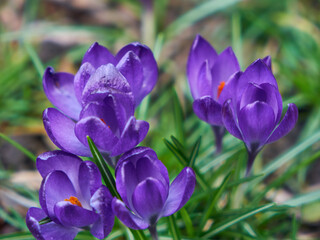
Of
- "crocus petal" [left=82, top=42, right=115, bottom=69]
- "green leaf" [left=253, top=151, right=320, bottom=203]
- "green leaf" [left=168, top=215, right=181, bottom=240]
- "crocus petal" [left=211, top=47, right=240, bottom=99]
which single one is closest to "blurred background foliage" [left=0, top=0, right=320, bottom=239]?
"green leaf" [left=253, top=151, right=320, bottom=203]

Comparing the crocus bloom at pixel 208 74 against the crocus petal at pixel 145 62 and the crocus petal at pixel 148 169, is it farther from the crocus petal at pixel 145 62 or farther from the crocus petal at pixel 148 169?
the crocus petal at pixel 148 169

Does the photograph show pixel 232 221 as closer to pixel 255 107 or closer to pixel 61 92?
pixel 255 107

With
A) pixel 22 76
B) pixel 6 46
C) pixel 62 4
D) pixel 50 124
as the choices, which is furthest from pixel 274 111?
pixel 62 4

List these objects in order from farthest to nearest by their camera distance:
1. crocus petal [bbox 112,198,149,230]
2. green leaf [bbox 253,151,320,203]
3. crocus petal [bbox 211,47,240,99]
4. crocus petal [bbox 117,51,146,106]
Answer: green leaf [bbox 253,151,320,203] < crocus petal [bbox 211,47,240,99] < crocus petal [bbox 117,51,146,106] < crocus petal [bbox 112,198,149,230]

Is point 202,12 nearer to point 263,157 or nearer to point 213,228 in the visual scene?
point 263,157

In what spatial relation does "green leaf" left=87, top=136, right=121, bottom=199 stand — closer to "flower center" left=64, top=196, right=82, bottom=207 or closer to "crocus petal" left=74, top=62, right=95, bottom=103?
"flower center" left=64, top=196, right=82, bottom=207

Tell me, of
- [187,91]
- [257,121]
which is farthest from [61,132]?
[187,91]
